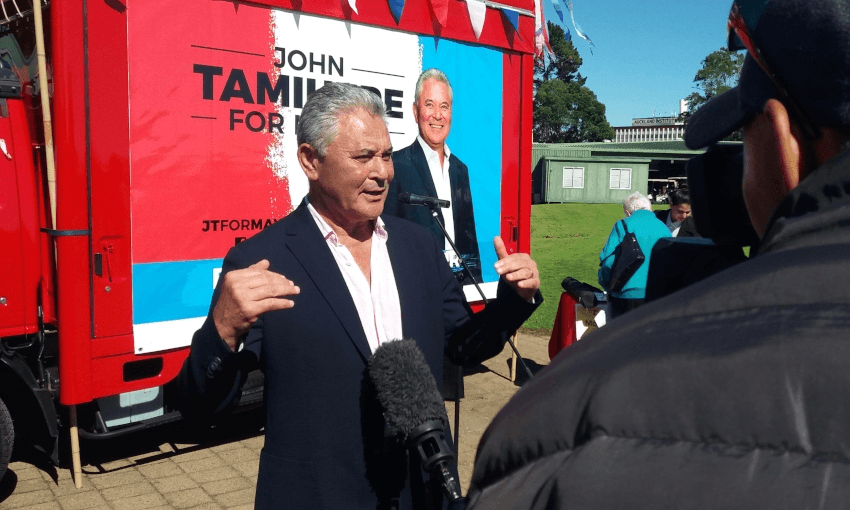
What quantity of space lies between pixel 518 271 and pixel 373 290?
0.48 meters

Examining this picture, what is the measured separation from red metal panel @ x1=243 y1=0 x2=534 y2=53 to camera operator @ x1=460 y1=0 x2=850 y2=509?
459 centimetres

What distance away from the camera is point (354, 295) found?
2295 millimetres

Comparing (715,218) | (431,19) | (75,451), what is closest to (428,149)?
(431,19)

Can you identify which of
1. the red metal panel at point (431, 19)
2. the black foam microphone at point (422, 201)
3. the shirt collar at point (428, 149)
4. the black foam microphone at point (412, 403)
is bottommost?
the black foam microphone at point (412, 403)

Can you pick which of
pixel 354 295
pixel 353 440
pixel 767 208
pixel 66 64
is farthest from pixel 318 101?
pixel 66 64

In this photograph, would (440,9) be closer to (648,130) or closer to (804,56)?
(804,56)

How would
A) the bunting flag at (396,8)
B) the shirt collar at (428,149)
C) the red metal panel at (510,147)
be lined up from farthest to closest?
the red metal panel at (510,147)
the shirt collar at (428,149)
the bunting flag at (396,8)

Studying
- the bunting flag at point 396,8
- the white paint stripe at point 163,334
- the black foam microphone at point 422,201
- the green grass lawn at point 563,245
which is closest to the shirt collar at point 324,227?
the black foam microphone at point 422,201

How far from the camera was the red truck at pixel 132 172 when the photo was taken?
164 inches

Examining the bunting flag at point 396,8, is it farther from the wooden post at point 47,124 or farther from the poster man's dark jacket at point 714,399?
the poster man's dark jacket at point 714,399

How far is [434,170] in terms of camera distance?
5.76 meters

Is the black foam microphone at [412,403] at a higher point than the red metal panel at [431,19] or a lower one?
lower

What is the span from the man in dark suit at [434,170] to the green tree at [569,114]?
68.4 meters

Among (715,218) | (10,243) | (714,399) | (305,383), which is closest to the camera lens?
(714,399)
